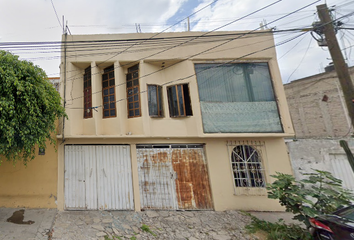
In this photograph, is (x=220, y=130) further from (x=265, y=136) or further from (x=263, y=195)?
(x=263, y=195)

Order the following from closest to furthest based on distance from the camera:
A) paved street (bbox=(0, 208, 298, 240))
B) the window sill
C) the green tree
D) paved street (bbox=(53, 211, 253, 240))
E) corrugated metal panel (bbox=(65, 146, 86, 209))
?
the green tree → paved street (bbox=(0, 208, 298, 240)) → paved street (bbox=(53, 211, 253, 240)) → corrugated metal panel (bbox=(65, 146, 86, 209)) → the window sill

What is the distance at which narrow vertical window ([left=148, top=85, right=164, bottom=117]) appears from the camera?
668 centimetres

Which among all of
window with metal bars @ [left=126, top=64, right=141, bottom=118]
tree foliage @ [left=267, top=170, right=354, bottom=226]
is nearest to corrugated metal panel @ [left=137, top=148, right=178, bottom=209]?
window with metal bars @ [left=126, top=64, right=141, bottom=118]

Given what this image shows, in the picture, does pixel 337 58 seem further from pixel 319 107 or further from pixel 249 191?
pixel 319 107

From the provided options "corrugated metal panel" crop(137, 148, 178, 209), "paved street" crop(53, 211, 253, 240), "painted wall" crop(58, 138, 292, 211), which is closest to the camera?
"paved street" crop(53, 211, 253, 240)

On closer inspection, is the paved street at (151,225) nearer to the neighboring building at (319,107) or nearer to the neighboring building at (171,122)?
the neighboring building at (171,122)

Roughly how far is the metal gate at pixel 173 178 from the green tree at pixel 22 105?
310 cm

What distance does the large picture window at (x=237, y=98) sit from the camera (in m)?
6.66

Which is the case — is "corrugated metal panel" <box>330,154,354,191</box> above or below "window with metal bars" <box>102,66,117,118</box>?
below

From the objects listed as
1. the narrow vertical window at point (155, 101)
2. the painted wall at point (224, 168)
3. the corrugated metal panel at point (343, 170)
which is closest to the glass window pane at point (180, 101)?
the narrow vertical window at point (155, 101)

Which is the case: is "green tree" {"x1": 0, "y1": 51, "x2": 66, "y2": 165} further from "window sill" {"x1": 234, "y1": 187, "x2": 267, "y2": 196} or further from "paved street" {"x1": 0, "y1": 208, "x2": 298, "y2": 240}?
"window sill" {"x1": 234, "y1": 187, "x2": 267, "y2": 196}

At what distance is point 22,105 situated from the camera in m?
4.19

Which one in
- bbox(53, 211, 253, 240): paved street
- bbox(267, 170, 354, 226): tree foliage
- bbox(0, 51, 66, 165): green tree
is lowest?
bbox(53, 211, 253, 240): paved street

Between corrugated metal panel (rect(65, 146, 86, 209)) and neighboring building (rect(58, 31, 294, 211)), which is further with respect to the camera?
neighboring building (rect(58, 31, 294, 211))
